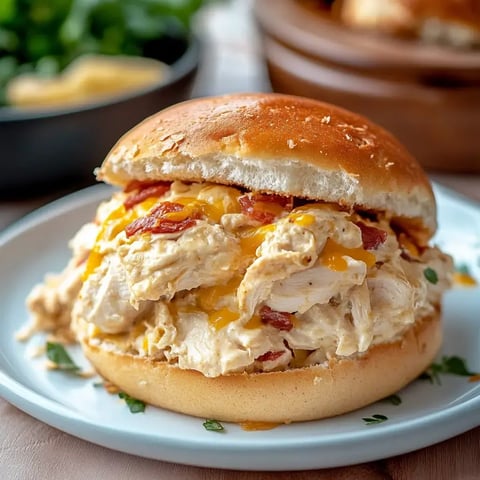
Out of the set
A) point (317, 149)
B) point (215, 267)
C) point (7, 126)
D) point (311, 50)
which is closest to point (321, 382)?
point (215, 267)

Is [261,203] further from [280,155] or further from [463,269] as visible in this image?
[463,269]

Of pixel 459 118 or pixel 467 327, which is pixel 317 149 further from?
pixel 459 118

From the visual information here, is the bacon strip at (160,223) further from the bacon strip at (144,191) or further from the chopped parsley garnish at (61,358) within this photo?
the chopped parsley garnish at (61,358)

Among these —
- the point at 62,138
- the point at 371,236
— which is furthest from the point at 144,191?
the point at 62,138

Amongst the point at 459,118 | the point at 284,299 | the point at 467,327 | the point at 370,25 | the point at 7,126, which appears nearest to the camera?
the point at 284,299

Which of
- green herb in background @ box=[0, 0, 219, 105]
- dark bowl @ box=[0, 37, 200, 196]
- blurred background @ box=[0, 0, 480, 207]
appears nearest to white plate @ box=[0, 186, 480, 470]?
dark bowl @ box=[0, 37, 200, 196]
